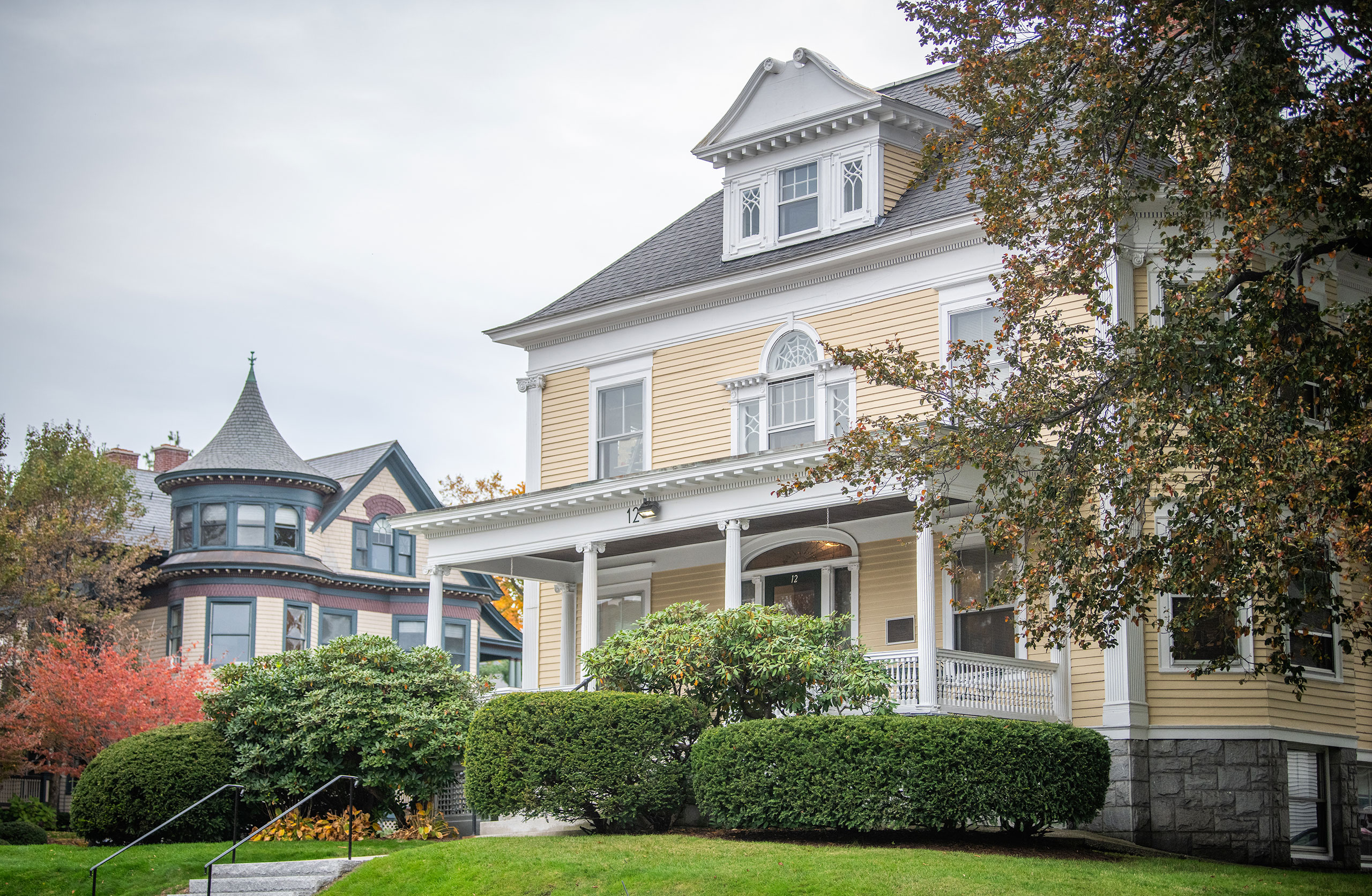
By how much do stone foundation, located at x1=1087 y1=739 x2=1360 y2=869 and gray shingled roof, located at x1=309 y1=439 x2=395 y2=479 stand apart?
2649 centimetres

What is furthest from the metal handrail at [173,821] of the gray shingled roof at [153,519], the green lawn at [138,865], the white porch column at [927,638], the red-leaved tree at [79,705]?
the gray shingled roof at [153,519]

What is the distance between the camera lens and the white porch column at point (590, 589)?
2125 cm

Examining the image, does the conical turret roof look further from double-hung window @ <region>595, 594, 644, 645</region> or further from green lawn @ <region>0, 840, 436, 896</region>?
green lawn @ <region>0, 840, 436, 896</region>

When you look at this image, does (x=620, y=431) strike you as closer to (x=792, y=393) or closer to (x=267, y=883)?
(x=792, y=393)

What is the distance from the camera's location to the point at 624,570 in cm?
2511

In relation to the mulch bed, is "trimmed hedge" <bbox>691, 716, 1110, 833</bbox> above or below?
above

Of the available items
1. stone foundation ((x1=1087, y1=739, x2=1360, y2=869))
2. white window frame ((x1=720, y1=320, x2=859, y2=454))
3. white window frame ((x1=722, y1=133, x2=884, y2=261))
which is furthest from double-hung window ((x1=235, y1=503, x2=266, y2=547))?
stone foundation ((x1=1087, y1=739, x2=1360, y2=869))

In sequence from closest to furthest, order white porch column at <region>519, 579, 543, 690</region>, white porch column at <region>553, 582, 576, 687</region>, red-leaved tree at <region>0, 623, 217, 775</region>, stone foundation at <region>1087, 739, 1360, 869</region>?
stone foundation at <region>1087, 739, 1360, 869</region> < white porch column at <region>553, 582, 576, 687</region> < white porch column at <region>519, 579, 543, 690</region> < red-leaved tree at <region>0, 623, 217, 775</region>

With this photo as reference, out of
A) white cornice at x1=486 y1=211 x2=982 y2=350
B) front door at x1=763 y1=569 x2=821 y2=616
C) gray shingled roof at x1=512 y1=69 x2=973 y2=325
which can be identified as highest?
gray shingled roof at x1=512 y1=69 x2=973 y2=325

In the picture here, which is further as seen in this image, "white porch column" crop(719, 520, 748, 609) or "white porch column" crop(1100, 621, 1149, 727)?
"white porch column" crop(719, 520, 748, 609)

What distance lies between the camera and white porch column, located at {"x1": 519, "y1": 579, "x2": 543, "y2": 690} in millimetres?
25469

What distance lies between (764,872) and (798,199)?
13133 mm

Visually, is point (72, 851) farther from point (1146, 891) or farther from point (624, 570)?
point (1146, 891)

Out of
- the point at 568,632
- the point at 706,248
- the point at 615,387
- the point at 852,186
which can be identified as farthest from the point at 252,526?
the point at 852,186
